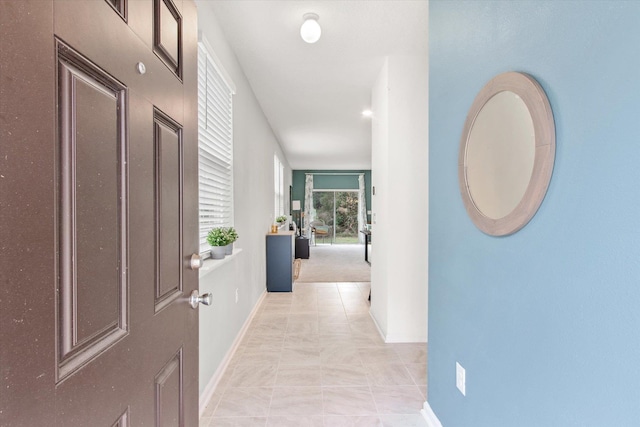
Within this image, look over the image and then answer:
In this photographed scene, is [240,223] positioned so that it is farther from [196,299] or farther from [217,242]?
[196,299]

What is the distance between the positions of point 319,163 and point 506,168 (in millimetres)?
8640

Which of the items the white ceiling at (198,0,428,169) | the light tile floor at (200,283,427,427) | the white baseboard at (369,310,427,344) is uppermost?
the white ceiling at (198,0,428,169)

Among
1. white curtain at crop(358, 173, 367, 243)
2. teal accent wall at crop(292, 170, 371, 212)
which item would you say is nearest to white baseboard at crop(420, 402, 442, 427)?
white curtain at crop(358, 173, 367, 243)

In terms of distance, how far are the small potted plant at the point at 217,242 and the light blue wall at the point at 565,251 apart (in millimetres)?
1411

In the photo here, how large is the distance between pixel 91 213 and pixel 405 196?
2.60 m

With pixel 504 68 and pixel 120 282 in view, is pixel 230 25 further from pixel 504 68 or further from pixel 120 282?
pixel 120 282

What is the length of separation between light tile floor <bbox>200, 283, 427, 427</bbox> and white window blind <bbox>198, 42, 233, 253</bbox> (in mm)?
951

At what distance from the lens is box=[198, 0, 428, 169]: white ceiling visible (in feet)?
7.15

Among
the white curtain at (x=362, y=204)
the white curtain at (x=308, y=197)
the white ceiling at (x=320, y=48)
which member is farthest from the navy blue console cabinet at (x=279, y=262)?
the white curtain at (x=362, y=204)

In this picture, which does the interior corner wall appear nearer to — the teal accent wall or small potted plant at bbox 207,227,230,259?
small potted plant at bbox 207,227,230,259

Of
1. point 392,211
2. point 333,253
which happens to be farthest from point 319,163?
point 392,211

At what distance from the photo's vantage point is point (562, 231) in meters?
0.89

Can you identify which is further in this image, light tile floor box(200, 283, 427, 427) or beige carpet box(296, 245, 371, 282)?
beige carpet box(296, 245, 371, 282)

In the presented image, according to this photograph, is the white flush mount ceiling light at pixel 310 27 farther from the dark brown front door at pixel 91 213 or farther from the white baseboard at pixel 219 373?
the white baseboard at pixel 219 373
